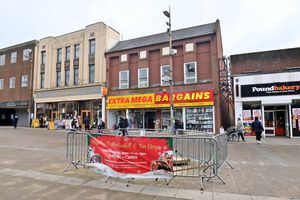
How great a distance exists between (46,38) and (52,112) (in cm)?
1068

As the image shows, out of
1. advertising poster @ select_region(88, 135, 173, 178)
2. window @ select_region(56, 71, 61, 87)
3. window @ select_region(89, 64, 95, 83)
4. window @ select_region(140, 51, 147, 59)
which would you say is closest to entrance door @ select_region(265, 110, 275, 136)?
window @ select_region(140, 51, 147, 59)

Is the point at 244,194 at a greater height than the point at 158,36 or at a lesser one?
lesser

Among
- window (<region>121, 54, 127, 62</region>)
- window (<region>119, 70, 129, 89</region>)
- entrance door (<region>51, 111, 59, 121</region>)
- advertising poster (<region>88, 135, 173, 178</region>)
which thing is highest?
window (<region>121, 54, 127, 62</region>)

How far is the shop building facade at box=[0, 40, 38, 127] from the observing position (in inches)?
1244

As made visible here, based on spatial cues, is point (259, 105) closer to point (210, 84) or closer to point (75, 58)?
point (210, 84)

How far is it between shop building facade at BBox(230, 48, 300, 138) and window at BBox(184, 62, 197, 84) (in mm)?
3591

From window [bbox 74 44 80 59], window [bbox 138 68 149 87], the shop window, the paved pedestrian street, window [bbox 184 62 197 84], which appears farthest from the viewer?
window [bbox 74 44 80 59]

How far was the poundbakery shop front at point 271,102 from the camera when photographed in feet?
56.9

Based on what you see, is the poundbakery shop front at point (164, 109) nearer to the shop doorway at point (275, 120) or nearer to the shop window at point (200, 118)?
the shop window at point (200, 118)

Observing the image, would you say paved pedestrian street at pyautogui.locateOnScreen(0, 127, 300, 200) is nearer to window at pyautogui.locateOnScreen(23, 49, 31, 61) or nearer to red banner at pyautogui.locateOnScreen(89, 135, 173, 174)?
red banner at pyautogui.locateOnScreen(89, 135, 173, 174)

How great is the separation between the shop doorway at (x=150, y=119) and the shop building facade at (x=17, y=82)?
18482 millimetres

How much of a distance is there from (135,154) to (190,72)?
53.5 ft

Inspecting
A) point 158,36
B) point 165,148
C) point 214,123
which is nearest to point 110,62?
point 158,36

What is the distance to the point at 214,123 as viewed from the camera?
19125mm
